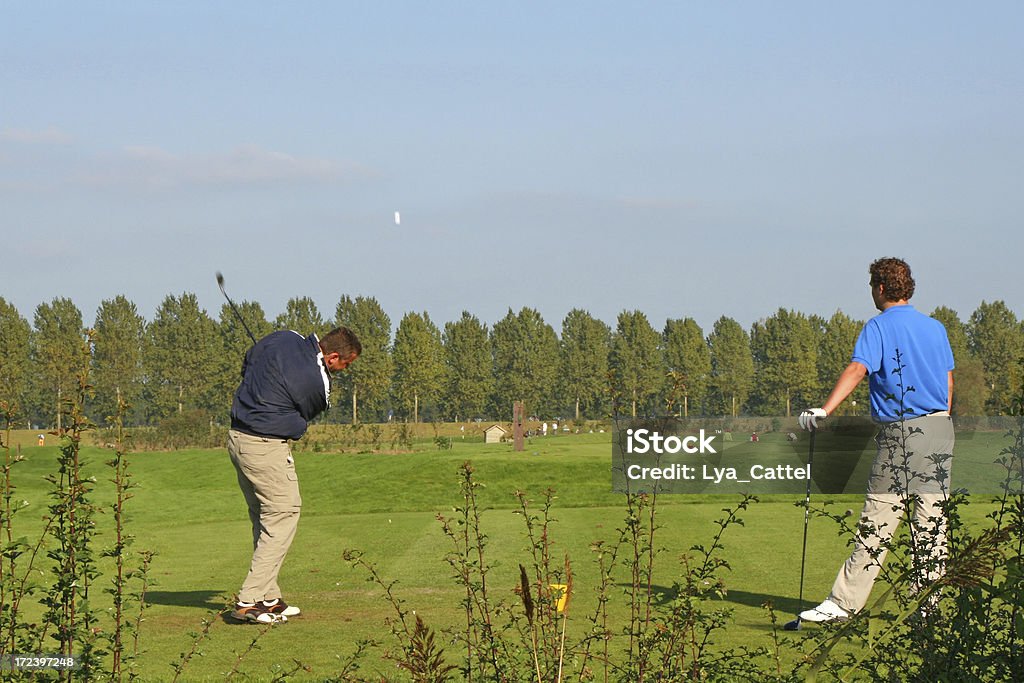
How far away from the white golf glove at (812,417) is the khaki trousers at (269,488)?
3373 mm

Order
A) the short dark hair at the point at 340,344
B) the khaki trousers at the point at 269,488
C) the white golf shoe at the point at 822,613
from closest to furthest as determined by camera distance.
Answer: the white golf shoe at the point at 822,613, the khaki trousers at the point at 269,488, the short dark hair at the point at 340,344

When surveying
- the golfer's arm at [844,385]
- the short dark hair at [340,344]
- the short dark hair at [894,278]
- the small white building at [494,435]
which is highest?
the short dark hair at [894,278]

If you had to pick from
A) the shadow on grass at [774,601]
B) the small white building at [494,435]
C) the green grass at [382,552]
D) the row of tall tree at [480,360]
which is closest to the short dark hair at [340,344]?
the green grass at [382,552]

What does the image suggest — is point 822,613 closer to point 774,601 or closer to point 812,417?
point 774,601

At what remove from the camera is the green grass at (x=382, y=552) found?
270 inches

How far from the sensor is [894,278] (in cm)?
750

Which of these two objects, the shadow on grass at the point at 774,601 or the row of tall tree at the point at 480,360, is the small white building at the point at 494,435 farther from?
the shadow on grass at the point at 774,601

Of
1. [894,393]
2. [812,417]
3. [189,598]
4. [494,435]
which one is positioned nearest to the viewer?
[812,417]

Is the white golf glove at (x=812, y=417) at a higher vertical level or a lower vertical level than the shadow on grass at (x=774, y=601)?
higher

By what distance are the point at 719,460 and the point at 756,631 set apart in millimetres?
2785

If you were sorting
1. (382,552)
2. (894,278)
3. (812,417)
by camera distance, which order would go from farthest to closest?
1. (382,552)
2. (894,278)
3. (812,417)

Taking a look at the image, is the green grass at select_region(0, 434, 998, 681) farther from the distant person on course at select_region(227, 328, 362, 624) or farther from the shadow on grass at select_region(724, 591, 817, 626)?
the distant person on course at select_region(227, 328, 362, 624)

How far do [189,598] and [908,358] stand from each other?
18.0 feet

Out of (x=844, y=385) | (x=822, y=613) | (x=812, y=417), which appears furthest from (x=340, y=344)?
(x=822, y=613)
